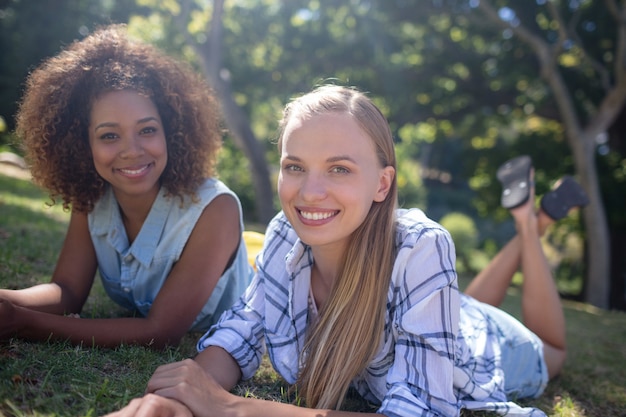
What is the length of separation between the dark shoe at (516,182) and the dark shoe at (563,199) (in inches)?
8.0

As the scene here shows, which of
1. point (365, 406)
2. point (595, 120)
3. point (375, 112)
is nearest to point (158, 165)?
point (375, 112)

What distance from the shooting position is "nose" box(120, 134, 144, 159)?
2732 mm

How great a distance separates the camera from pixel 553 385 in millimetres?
3438

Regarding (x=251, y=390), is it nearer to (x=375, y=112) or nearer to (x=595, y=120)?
(x=375, y=112)

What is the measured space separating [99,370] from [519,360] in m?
2.13

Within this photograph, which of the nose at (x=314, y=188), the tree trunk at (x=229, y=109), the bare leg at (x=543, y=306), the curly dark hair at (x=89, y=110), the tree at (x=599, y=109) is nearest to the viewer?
the nose at (x=314, y=188)

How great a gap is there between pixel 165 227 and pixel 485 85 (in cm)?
998

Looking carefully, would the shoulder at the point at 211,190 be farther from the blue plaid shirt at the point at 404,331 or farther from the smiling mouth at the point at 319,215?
the smiling mouth at the point at 319,215

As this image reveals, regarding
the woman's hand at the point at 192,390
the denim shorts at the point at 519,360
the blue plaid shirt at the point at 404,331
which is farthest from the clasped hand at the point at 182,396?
the denim shorts at the point at 519,360

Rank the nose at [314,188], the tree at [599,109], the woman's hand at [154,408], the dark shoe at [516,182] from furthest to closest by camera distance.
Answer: the tree at [599,109] → the dark shoe at [516,182] → the nose at [314,188] → the woman's hand at [154,408]

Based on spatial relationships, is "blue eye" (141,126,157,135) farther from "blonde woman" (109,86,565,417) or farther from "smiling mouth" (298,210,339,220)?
"smiling mouth" (298,210,339,220)

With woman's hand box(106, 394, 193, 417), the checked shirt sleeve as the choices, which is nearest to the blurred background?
the checked shirt sleeve

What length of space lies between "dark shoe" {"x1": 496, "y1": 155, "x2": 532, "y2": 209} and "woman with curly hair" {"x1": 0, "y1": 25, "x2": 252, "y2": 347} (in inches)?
85.1

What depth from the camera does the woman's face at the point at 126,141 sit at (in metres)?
2.76
